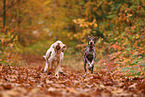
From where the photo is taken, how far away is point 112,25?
18.0m

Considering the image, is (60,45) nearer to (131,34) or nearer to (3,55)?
(3,55)

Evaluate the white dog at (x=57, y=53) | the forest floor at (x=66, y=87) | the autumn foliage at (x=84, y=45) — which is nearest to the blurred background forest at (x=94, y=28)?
the autumn foliage at (x=84, y=45)

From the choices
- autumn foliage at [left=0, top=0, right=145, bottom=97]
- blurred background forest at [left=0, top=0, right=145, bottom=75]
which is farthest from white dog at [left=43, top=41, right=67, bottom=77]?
blurred background forest at [left=0, top=0, right=145, bottom=75]

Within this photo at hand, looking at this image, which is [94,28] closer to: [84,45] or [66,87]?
[84,45]

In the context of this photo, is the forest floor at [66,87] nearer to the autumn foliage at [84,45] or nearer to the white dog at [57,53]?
the autumn foliage at [84,45]

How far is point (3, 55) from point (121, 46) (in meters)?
8.51

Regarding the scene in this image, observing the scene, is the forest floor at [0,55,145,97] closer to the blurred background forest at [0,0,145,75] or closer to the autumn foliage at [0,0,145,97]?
the autumn foliage at [0,0,145,97]

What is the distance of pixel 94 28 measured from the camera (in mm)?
19250

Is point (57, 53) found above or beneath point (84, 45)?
beneath

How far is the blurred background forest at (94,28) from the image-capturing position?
1103cm

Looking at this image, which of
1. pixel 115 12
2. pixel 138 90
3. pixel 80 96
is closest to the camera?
pixel 80 96

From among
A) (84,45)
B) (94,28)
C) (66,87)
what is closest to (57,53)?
(66,87)

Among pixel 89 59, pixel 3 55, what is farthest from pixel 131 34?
pixel 3 55

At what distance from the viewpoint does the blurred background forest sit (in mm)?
11031
